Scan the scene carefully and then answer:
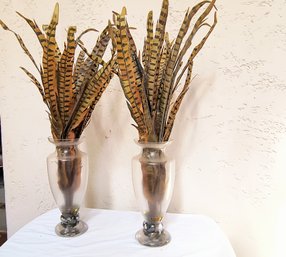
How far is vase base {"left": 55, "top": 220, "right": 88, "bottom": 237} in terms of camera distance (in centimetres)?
85

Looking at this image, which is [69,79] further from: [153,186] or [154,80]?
[153,186]

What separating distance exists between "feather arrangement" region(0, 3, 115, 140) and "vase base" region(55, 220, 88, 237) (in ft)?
0.93

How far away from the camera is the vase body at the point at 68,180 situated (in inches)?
33.4

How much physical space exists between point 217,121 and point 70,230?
0.60m

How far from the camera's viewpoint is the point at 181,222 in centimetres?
94

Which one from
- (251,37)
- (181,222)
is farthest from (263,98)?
(181,222)

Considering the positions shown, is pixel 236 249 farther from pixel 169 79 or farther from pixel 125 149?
pixel 169 79

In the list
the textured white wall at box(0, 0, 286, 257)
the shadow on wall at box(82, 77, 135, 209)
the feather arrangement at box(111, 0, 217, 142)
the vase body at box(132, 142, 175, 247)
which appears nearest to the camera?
the feather arrangement at box(111, 0, 217, 142)

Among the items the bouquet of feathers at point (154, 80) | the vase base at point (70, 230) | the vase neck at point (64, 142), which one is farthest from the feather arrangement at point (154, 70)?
the vase base at point (70, 230)

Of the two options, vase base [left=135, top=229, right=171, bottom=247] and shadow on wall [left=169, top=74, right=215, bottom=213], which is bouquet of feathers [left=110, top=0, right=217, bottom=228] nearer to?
vase base [left=135, top=229, right=171, bottom=247]

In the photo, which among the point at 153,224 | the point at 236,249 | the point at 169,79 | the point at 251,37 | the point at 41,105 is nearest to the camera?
the point at 169,79

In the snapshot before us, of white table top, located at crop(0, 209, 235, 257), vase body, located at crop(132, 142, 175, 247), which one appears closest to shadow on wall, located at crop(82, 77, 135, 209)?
white table top, located at crop(0, 209, 235, 257)

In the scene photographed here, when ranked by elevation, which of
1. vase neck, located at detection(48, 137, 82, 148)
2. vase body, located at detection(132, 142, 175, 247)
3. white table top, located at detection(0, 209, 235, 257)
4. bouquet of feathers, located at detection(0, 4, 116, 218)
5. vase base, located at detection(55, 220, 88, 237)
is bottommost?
white table top, located at detection(0, 209, 235, 257)

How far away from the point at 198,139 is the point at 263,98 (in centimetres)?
26
